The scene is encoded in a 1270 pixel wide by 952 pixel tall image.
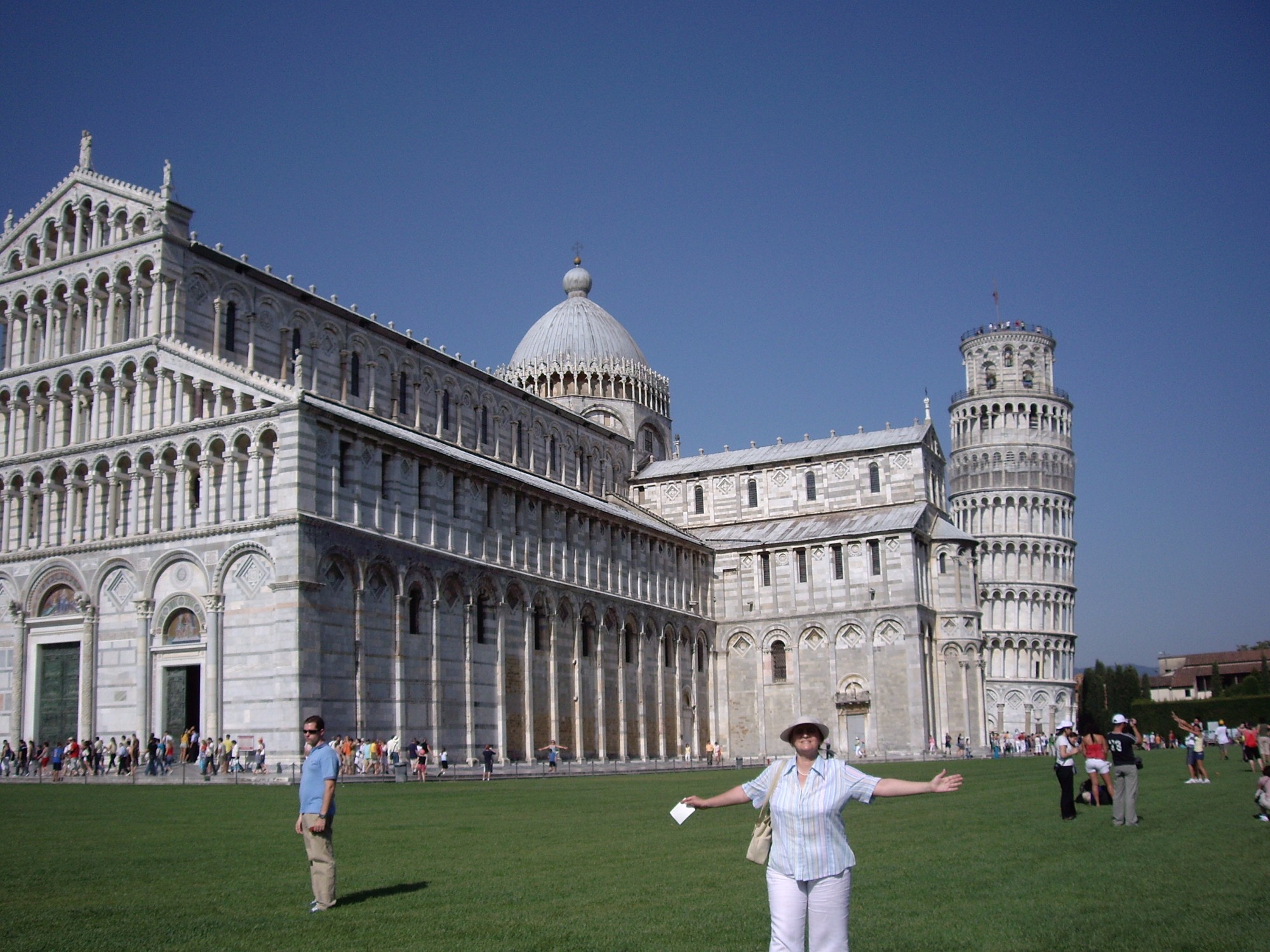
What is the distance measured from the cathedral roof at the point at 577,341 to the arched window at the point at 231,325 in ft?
97.4

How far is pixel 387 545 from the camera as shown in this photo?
41.5 m

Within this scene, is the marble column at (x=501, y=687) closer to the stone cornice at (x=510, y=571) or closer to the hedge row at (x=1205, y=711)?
the stone cornice at (x=510, y=571)

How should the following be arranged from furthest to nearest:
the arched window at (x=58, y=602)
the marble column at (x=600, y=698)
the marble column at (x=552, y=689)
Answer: the marble column at (x=600, y=698)
the marble column at (x=552, y=689)
the arched window at (x=58, y=602)

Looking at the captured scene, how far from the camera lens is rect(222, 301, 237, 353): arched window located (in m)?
44.7

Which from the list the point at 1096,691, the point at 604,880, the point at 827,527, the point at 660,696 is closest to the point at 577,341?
the point at 827,527

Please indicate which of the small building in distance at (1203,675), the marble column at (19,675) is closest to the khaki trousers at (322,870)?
the marble column at (19,675)

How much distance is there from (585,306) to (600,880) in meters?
66.6

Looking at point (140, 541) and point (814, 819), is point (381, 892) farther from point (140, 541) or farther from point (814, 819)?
point (140, 541)

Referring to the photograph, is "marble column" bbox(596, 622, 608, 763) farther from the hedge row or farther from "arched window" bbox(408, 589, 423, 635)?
the hedge row

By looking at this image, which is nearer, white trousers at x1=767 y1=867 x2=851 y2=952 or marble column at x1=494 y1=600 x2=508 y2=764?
white trousers at x1=767 y1=867 x2=851 y2=952

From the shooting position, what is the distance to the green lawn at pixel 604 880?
10.2 m

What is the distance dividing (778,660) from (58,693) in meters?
35.8

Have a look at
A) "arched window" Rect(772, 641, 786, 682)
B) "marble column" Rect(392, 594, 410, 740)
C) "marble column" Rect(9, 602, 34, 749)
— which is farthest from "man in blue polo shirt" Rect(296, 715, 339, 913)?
"arched window" Rect(772, 641, 786, 682)

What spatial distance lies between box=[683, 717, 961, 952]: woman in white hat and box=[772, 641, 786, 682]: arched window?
5763 centimetres
